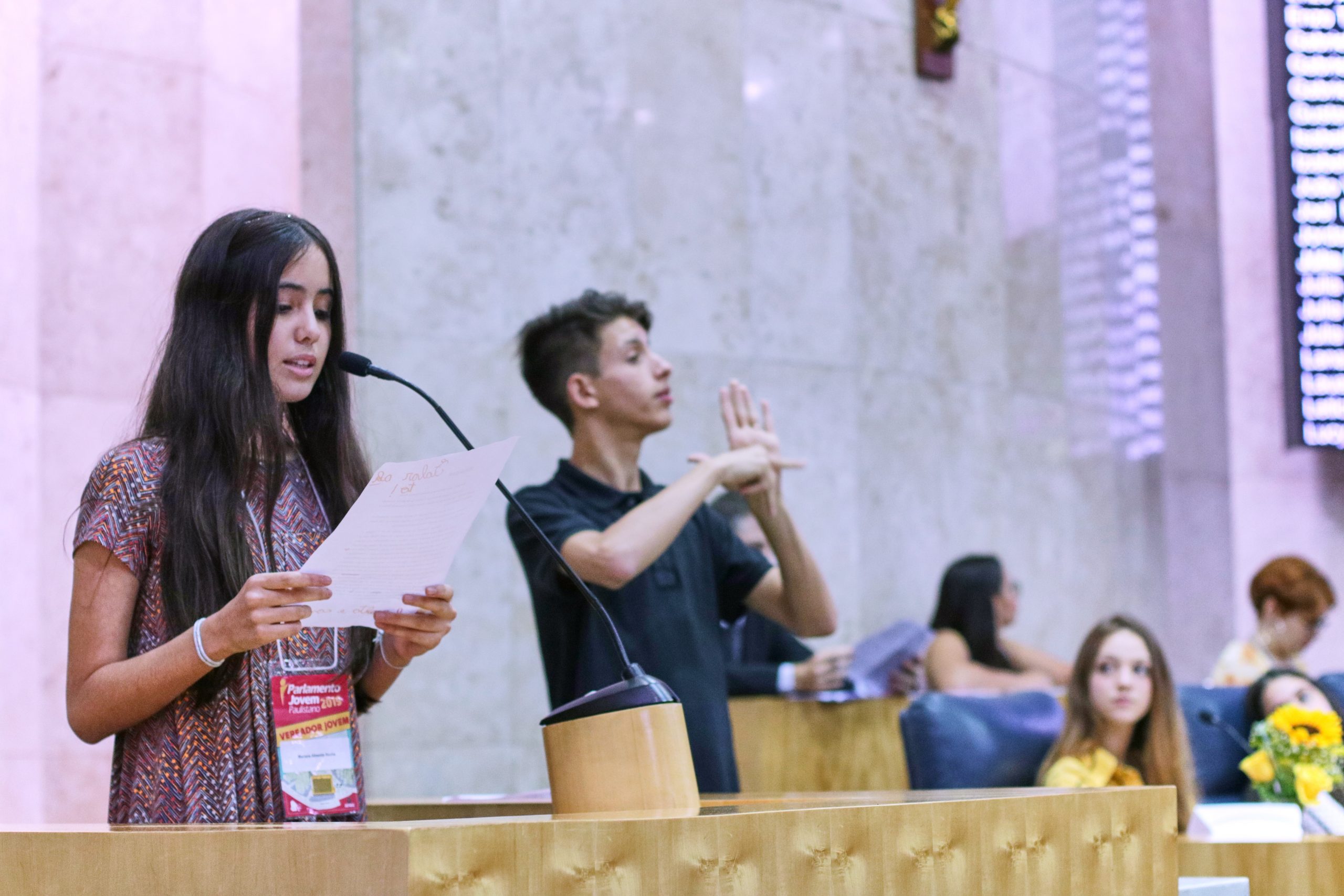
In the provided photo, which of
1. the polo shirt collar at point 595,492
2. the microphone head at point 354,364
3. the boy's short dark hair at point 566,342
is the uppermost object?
the boy's short dark hair at point 566,342

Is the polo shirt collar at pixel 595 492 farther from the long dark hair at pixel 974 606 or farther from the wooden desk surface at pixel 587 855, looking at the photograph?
the long dark hair at pixel 974 606

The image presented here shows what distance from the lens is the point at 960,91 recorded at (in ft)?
18.3

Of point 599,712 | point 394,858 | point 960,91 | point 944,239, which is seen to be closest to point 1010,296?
point 944,239

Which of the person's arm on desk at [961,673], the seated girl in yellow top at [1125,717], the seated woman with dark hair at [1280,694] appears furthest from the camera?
the person's arm on desk at [961,673]

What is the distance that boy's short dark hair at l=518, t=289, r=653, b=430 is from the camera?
9.61ft

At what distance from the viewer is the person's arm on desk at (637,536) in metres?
2.53

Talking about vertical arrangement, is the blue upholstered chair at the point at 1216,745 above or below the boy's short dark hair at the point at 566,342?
below

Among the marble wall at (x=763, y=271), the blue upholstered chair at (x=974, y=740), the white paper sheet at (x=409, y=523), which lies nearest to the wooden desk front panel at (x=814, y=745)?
the blue upholstered chair at (x=974, y=740)

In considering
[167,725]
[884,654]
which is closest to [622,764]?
[167,725]

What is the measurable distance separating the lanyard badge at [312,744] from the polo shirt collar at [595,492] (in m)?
1.12

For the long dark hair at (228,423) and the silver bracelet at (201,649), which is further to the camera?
the long dark hair at (228,423)

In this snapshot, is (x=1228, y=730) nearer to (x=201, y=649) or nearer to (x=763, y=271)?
(x=763, y=271)

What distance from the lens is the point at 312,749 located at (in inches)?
65.5

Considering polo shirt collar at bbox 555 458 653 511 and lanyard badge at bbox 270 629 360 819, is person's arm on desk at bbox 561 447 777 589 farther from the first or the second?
lanyard badge at bbox 270 629 360 819
